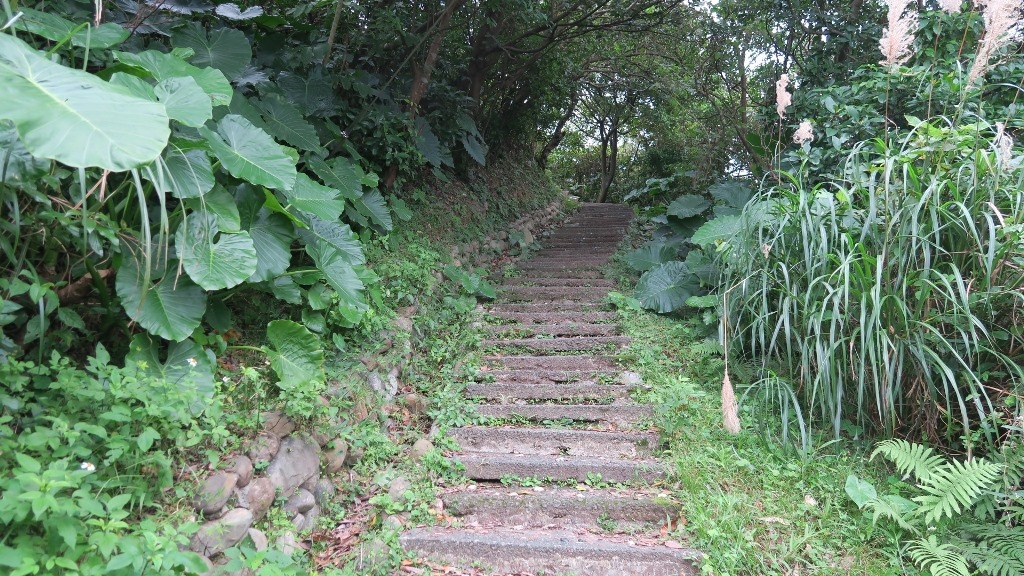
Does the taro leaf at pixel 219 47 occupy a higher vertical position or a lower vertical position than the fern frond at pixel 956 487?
higher

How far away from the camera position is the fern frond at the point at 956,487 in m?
2.15

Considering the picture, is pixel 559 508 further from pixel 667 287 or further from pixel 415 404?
pixel 667 287

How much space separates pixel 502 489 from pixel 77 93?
2.28 m

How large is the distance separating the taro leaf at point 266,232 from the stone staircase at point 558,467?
52.1 inches

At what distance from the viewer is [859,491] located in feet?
7.80

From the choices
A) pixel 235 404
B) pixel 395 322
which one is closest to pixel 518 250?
pixel 395 322

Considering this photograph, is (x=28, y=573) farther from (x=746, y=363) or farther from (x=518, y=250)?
(x=518, y=250)

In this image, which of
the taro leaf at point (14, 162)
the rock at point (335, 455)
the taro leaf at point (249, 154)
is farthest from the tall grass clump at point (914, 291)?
the taro leaf at point (14, 162)

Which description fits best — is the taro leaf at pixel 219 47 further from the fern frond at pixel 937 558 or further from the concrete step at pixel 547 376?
the fern frond at pixel 937 558

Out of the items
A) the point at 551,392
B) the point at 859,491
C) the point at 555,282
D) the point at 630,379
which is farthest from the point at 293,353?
the point at 555,282

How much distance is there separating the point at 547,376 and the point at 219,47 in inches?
111

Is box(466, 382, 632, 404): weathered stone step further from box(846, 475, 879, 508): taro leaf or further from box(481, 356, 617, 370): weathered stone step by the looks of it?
box(846, 475, 879, 508): taro leaf

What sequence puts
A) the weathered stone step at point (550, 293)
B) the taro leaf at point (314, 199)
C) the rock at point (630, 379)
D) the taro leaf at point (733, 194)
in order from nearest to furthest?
the taro leaf at point (314, 199) < the rock at point (630, 379) < the taro leaf at point (733, 194) < the weathered stone step at point (550, 293)

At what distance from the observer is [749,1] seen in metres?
5.38
